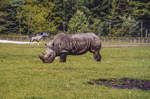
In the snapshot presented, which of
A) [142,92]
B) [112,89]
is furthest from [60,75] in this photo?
[142,92]

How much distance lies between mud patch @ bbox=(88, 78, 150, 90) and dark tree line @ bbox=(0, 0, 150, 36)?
71.7 meters

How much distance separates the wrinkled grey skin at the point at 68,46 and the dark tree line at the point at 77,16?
61826mm

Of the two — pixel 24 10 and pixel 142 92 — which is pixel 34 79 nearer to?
pixel 142 92

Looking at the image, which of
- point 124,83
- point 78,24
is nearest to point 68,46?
point 124,83

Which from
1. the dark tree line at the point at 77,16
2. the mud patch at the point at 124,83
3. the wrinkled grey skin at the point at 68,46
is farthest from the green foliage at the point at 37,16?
the mud patch at the point at 124,83

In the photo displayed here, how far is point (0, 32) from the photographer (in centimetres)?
10075

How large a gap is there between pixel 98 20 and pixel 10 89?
288ft

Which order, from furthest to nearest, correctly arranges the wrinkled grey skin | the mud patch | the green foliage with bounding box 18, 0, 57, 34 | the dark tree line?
1. the dark tree line
2. the green foliage with bounding box 18, 0, 57, 34
3. the wrinkled grey skin
4. the mud patch

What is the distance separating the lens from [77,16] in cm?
9144

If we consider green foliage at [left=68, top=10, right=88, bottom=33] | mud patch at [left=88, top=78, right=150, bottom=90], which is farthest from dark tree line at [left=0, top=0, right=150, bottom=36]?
mud patch at [left=88, top=78, right=150, bottom=90]

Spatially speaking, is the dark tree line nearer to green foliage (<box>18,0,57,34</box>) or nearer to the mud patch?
green foliage (<box>18,0,57,34</box>)

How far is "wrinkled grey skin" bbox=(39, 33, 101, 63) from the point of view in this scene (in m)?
23.8

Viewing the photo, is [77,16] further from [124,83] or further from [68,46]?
[124,83]

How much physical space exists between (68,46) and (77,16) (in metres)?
67.4
